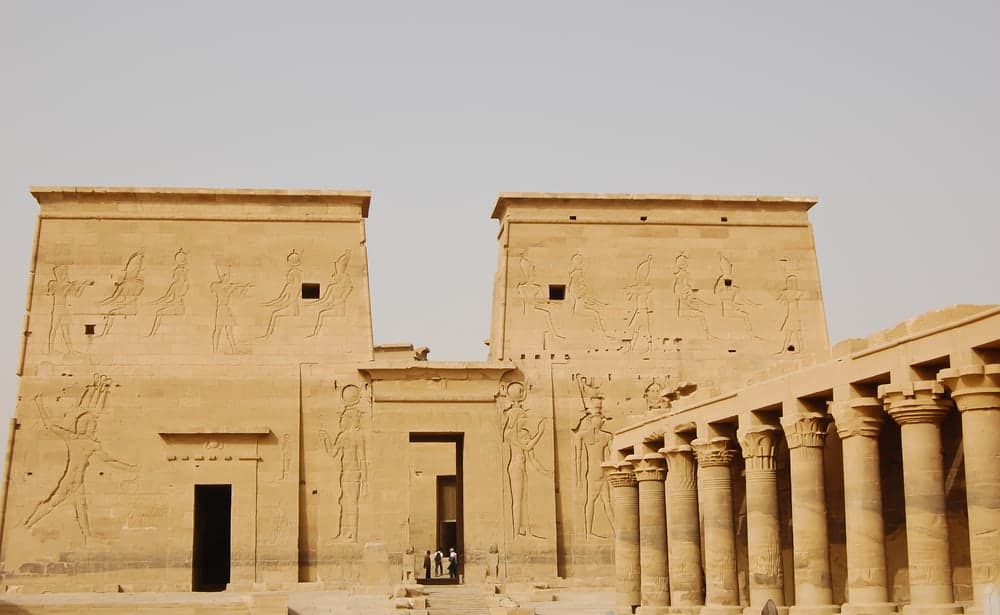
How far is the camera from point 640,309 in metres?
27.4

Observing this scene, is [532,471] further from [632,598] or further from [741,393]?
[741,393]

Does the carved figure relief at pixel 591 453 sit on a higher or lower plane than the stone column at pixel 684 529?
higher

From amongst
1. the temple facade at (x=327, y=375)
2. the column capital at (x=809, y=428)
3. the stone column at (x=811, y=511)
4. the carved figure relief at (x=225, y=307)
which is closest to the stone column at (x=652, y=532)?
the stone column at (x=811, y=511)

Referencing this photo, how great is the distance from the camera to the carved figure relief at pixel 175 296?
87.2ft

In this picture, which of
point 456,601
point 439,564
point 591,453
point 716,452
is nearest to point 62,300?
point 456,601

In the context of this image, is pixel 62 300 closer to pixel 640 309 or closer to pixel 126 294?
pixel 126 294

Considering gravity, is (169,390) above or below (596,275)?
below

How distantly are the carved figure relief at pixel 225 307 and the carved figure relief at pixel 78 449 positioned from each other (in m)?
2.26

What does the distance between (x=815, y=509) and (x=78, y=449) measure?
51.2ft

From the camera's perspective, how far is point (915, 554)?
12.9 metres

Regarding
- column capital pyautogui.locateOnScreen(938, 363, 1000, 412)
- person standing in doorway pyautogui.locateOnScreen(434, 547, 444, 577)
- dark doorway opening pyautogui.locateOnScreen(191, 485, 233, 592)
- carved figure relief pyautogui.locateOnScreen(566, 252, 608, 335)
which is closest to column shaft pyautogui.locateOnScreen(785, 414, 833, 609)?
column capital pyautogui.locateOnScreen(938, 363, 1000, 412)

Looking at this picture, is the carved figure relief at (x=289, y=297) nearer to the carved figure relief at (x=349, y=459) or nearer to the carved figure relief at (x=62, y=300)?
the carved figure relief at (x=349, y=459)

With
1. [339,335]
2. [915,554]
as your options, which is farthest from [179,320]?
[915,554]

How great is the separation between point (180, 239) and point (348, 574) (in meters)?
7.39
